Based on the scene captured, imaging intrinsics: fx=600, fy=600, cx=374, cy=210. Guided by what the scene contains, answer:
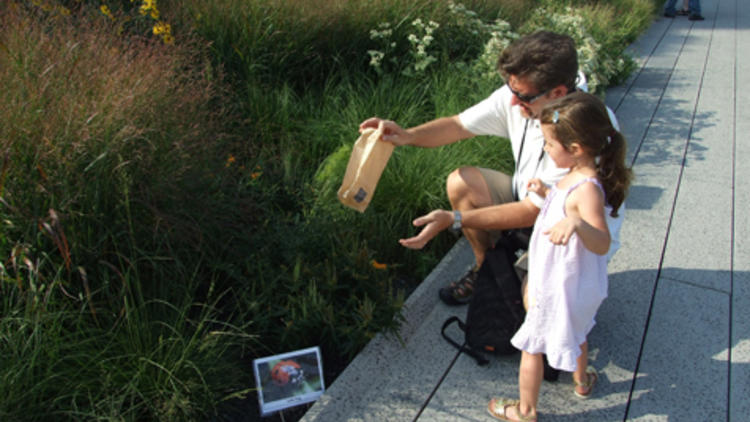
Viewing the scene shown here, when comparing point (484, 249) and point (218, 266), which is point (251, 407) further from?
point (484, 249)

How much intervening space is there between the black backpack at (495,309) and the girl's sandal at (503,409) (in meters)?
0.28

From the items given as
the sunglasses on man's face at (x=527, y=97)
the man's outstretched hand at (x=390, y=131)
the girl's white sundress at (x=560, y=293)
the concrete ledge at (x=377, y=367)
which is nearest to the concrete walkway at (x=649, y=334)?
the concrete ledge at (x=377, y=367)

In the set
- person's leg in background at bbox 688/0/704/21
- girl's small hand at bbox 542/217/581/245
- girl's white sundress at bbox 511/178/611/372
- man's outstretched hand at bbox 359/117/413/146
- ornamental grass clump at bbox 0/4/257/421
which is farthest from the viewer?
person's leg in background at bbox 688/0/704/21

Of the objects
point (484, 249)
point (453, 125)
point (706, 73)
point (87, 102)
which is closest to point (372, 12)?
point (453, 125)

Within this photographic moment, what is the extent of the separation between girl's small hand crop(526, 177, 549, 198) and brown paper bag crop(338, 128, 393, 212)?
672 millimetres

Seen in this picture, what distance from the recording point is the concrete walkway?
2.39m

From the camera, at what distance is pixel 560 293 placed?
217 centimetres

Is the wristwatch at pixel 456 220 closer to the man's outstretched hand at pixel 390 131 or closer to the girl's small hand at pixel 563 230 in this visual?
the man's outstretched hand at pixel 390 131

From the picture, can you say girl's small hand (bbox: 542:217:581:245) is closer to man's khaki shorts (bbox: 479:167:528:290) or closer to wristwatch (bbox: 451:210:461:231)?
wristwatch (bbox: 451:210:461:231)

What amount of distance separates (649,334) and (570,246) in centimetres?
100

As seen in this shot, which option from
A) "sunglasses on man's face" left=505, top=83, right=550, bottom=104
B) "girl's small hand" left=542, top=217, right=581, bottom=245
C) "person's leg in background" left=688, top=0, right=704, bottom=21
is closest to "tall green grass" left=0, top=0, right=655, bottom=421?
"girl's small hand" left=542, top=217, right=581, bottom=245

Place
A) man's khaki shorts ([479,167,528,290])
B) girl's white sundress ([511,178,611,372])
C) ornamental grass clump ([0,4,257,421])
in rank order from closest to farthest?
ornamental grass clump ([0,4,257,421]), girl's white sundress ([511,178,611,372]), man's khaki shorts ([479,167,528,290])

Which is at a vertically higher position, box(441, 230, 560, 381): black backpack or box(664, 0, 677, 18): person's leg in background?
box(441, 230, 560, 381): black backpack

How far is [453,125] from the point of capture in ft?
10.1
